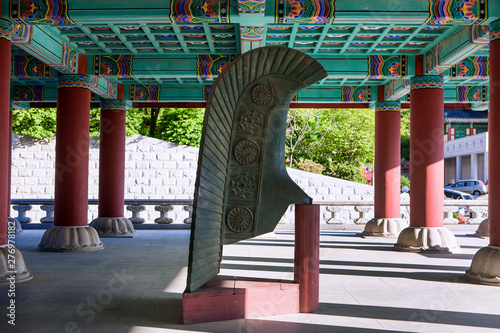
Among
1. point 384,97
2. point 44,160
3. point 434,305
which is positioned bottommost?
point 434,305

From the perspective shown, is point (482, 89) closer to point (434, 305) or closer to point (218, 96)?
point (434, 305)

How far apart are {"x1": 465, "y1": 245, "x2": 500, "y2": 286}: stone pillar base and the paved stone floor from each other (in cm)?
23

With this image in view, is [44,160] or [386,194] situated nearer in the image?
[386,194]

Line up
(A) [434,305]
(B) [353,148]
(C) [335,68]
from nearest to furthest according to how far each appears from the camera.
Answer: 1. (A) [434,305]
2. (C) [335,68]
3. (B) [353,148]

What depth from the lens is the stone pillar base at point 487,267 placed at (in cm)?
773

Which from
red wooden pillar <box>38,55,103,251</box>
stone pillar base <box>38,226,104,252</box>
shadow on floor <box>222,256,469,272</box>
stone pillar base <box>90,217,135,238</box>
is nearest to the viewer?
shadow on floor <box>222,256,469,272</box>

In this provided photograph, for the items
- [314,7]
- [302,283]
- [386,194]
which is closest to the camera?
[302,283]

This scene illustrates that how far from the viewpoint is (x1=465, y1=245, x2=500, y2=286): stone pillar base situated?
7.73 m

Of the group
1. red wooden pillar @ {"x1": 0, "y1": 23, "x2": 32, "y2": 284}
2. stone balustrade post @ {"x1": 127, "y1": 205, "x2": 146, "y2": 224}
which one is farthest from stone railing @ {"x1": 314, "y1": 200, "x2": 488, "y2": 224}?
red wooden pillar @ {"x1": 0, "y1": 23, "x2": 32, "y2": 284}

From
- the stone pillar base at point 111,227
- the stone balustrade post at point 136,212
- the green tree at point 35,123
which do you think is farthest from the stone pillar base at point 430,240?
the green tree at point 35,123

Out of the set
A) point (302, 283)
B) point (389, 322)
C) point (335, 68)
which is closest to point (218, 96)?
point (302, 283)

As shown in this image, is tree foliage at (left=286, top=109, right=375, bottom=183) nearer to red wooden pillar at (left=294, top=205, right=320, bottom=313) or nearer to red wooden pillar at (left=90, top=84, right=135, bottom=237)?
red wooden pillar at (left=90, top=84, right=135, bottom=237)

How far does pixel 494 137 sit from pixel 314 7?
384 centimetres

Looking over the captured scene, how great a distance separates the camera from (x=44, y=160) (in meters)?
24.5
